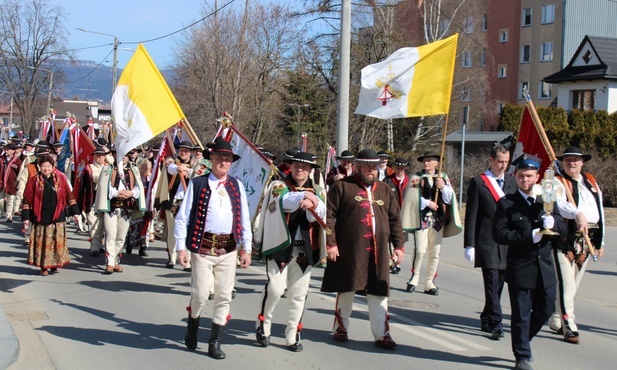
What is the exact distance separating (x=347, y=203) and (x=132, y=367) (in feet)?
8.32

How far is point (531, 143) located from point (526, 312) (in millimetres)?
3232

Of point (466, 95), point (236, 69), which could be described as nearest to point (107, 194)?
point (236, 69)

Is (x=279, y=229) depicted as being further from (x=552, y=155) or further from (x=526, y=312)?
(x=552, y=155)

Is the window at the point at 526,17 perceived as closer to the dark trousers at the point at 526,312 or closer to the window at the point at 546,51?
the window at the point at 546,51

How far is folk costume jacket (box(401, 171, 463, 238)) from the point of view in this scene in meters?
11.0

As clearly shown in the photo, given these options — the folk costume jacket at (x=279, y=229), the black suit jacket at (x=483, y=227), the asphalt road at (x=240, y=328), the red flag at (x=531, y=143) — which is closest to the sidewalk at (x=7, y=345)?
the asphalt road at (x=240, y=328)

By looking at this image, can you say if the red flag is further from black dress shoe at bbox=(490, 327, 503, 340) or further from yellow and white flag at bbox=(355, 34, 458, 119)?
black dress shoe at bbox=(490, 327, 503, 340)

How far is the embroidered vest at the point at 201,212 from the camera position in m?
7.23

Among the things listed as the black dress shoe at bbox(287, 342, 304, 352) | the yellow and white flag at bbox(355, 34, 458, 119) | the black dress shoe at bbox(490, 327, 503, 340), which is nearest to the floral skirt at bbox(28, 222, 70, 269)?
the yellow and white flag at bbox(355, 34, 458, 119)

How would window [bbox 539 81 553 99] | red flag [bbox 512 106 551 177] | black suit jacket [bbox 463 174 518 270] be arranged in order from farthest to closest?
window [bbox 539 81 553 99] < red flag [bbox 512 106 551 177] < black suit jacket [bbox 463 174 518 270]

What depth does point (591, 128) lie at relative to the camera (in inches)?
1320

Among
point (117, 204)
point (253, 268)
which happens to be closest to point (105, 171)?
point (117, 204)

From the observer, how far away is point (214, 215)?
7.30 metres

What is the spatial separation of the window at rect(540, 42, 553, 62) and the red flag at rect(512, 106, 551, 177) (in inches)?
1973
